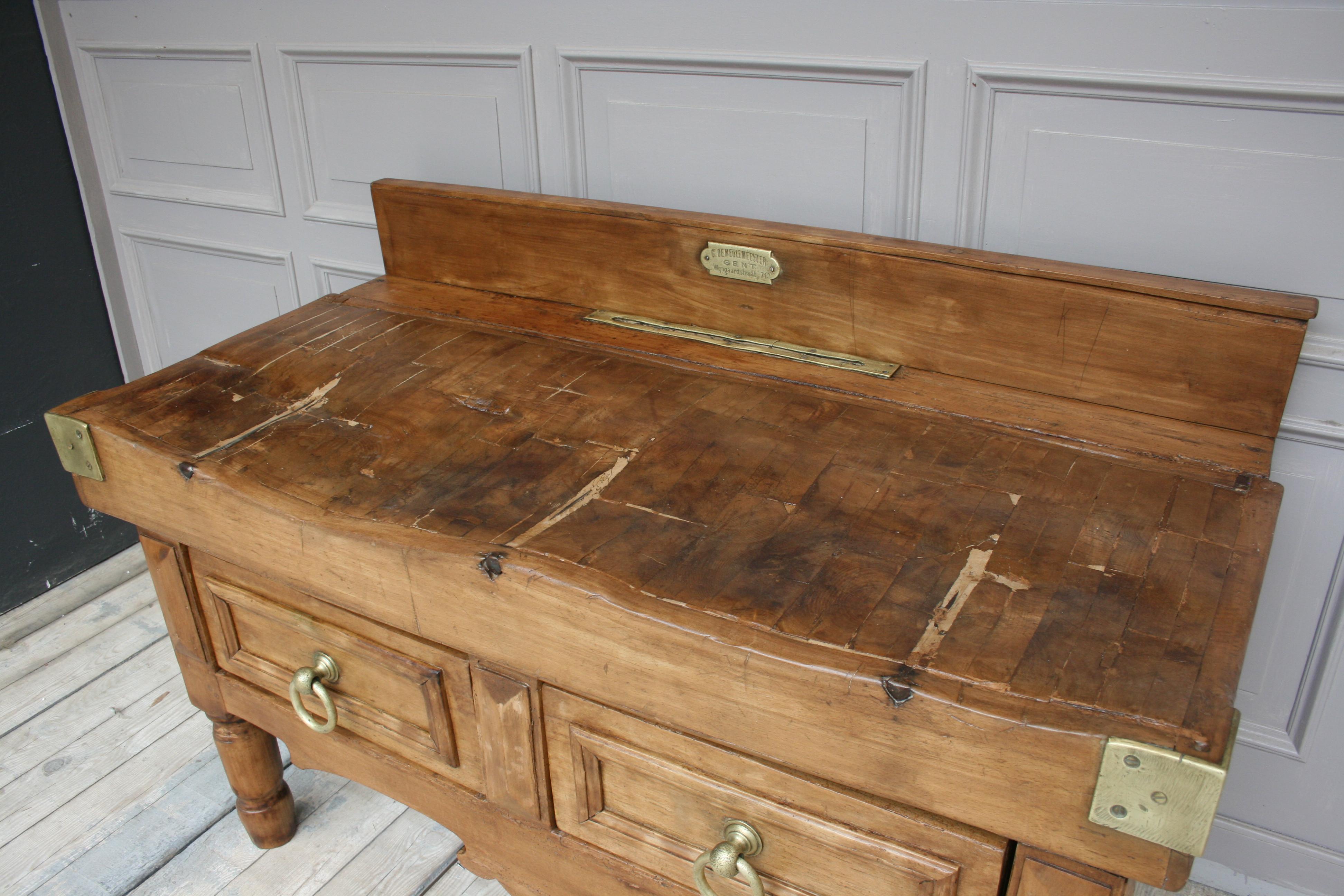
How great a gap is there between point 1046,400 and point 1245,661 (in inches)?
20.1

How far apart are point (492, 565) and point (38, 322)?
4.94 feet

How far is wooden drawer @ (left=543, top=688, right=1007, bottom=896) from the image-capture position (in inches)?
28.3

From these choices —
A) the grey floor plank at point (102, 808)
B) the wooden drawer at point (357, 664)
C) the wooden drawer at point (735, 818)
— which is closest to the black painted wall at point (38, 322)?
the grey floor plank at point (102, 808)

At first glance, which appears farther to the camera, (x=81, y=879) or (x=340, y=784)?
(x=340, y=784)

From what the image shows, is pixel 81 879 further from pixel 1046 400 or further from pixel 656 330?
pixel 1046 400

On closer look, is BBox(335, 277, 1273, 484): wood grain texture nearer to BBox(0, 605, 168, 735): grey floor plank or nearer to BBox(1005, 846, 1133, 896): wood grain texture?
BBox(1005, 846, 1133, 896): wood grain texture

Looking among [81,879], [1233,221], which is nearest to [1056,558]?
[1233,221]

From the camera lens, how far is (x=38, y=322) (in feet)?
6.04

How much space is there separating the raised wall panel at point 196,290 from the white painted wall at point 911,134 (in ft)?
0.26

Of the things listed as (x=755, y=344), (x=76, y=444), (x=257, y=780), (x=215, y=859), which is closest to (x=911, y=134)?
(x=755, y=344)

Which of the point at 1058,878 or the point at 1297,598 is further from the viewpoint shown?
the point at 1297,598

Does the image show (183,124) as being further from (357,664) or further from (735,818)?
(735,818)

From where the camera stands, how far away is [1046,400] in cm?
100

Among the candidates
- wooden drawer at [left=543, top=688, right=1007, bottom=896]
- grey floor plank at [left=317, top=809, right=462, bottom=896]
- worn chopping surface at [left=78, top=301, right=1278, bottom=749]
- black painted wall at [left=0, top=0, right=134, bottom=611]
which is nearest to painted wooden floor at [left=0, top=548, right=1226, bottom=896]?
grey floor plank at [left=317, top=809, right=462, bottom=896]
